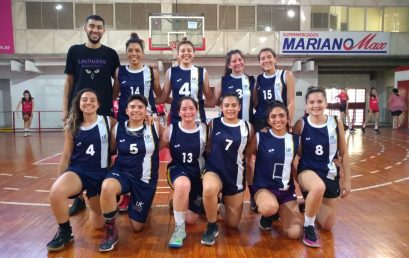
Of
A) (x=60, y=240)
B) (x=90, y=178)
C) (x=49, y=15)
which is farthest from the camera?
(x=49, y=15)

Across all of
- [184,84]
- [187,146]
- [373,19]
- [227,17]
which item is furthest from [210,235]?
[373,19]

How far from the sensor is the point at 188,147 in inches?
139

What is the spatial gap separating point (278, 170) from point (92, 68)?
235cm

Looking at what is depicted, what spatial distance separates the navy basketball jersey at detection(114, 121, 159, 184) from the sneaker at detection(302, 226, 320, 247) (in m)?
1.59

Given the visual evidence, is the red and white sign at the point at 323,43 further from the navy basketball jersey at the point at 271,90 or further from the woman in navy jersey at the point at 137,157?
the woman in navy jersey at the point at 137,157

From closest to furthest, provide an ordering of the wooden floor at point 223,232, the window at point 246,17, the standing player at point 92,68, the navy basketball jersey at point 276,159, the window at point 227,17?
1. the wooden floor at point 223,232
2. the navy basketball jersey at point 276,159
3. the standing player at point 92,68
4. the window at point 227,17
5. the window at point 246,17

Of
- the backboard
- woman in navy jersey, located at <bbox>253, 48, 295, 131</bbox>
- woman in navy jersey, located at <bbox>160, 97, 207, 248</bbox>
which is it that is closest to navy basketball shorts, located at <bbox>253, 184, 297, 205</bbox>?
woman in navy jersey, located at <bbox>160, 97, 207, 248</bbox>

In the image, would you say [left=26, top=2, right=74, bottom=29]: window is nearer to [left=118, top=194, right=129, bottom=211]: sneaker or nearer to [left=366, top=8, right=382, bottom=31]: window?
[left=118, top=194, right=129, bottom=211]: sneaker

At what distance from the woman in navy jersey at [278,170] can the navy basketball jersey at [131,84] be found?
1.40m

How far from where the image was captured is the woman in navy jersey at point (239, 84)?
407 cm

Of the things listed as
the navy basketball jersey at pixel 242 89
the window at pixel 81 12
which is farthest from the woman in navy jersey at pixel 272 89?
the window at pixel 81 12

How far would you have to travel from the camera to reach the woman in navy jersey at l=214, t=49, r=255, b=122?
4074 millimetres

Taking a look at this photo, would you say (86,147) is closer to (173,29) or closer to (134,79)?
(134,79)

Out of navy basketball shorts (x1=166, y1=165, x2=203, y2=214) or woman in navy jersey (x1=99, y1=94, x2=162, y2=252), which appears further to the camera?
navy basketball shorts (x1=166, y1=165, x2=203, y2=214)
